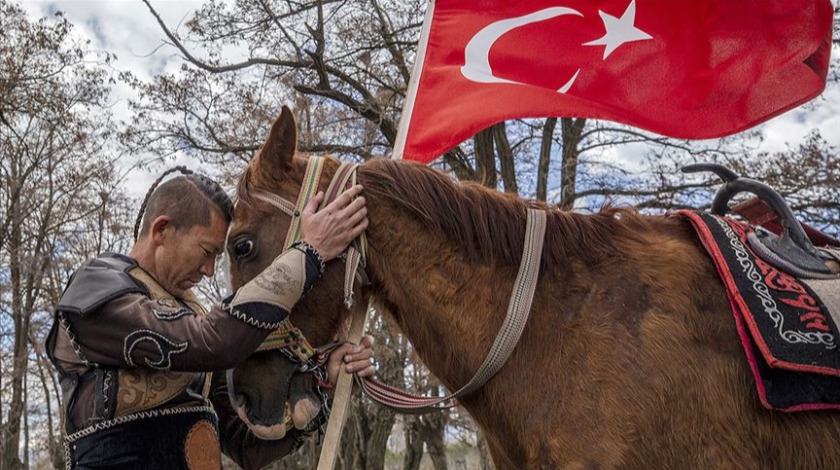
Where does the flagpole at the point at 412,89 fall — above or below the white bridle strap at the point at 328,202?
above

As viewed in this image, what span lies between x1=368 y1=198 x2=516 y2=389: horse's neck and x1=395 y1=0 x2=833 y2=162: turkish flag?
115 centimetres

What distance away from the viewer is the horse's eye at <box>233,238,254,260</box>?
2.64 metres

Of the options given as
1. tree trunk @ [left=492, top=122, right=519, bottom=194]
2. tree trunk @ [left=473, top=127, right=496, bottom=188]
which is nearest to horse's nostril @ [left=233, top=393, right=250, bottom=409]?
Result: tree trunk @ [left=473, top=127, right=496, bottom=188]

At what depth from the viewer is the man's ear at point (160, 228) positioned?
2.69 meters

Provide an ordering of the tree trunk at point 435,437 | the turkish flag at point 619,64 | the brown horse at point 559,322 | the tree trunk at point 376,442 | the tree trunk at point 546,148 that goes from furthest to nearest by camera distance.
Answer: the tree trunk at point 435,437 → the tree trunk at point 376,442 → the tree trunk at point 546,148 → the turkish flag at point 619,64 → the brown horse at point 559,322

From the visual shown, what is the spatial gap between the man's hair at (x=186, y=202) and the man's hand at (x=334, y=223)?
378 mm

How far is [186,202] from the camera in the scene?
270cm

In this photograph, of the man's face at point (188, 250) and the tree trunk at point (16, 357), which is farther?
the tree trunk at point (16, 357)

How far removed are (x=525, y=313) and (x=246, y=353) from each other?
3.07ft

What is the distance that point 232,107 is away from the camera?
13.3 m

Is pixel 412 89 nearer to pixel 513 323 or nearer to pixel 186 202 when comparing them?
pixel 186 202

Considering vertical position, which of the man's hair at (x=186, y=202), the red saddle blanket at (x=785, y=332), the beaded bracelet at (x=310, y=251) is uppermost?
the man's hair at (x=186, y=202)

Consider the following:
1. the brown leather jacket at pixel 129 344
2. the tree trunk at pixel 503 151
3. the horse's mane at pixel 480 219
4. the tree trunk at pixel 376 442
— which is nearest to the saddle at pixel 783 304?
the horse's mane at pixel 480 219

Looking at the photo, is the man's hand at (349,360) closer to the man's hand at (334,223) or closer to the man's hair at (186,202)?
the man's hand at (334,223)
